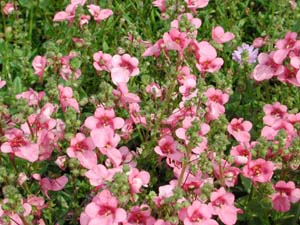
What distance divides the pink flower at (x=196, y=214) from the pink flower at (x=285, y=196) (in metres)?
0.33

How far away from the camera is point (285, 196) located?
215cm

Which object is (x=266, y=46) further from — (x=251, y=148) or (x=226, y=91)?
(x=251, y=148)

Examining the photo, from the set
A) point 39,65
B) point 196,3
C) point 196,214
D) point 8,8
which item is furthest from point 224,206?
point 8,8

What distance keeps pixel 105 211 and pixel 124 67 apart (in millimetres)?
756

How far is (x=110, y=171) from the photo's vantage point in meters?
2.01

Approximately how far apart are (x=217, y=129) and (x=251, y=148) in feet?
0.55

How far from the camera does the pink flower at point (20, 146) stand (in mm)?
2039

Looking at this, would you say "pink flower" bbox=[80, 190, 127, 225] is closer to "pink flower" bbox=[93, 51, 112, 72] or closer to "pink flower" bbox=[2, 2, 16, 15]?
"pink flower" bbox=[93, 51, 112, 72]

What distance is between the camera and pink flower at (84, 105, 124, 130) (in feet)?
6.79

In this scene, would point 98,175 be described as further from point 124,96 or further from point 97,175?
point 124,96

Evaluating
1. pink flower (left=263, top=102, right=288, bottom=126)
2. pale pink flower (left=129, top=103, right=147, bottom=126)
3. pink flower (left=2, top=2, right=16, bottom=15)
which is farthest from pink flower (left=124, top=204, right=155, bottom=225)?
pink flower (left=2, top=2, right=16, bottom=15)

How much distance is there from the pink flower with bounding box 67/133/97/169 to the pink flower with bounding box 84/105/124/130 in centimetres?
5

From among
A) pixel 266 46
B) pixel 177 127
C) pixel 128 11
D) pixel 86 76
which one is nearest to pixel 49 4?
pixel 128 11

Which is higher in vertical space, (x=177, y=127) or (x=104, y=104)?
(x=104, y=104)
